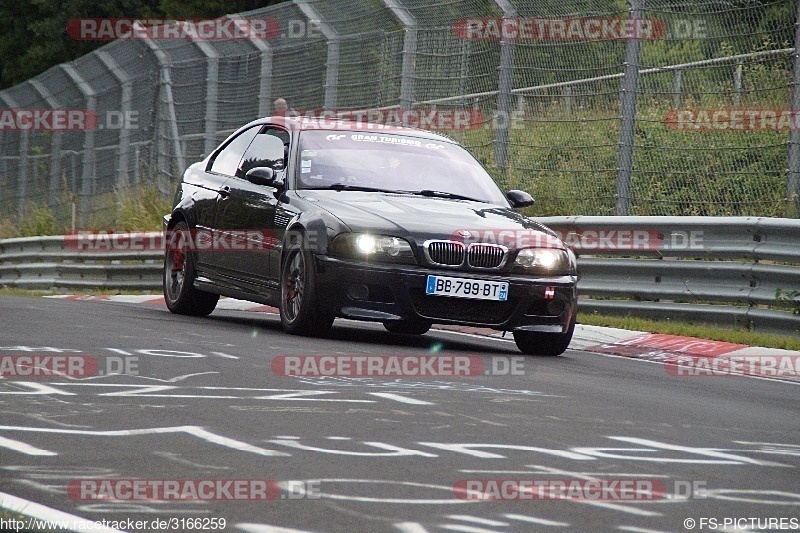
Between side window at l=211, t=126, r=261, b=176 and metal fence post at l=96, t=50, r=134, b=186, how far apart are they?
10.4 m

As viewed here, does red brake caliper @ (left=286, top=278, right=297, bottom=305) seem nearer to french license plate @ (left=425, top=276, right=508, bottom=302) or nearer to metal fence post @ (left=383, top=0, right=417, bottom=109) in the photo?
french license plate @ (left=425, top=276, right=508, bottom=302)

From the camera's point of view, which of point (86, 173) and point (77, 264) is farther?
point (86, 173)

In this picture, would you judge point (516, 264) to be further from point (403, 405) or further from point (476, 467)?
point (476, 467)

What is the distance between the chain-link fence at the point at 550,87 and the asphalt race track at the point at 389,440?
3.82m

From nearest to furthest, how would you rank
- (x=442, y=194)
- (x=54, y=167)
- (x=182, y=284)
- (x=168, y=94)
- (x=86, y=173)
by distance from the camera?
(x=442, y=194), (x=182, y=284), (x=168, y=94), (x=86, y=173), (x=54, y=167)

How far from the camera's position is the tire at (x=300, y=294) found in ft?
32.9

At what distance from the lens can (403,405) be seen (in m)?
7.15

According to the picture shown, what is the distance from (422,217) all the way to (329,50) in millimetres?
8602

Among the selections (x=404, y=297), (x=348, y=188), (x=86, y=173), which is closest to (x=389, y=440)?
(x=404, y=297)

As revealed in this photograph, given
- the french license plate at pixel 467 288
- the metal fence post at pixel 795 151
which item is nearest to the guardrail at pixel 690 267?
the metal fence post at pixel 795 151

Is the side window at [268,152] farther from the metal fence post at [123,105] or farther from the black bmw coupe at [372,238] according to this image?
the metal fence post at [123,105]

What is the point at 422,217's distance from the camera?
33.3 ft

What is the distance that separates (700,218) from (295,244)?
12.3 feet

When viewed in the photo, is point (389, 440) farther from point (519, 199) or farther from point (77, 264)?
point (77, 264)
